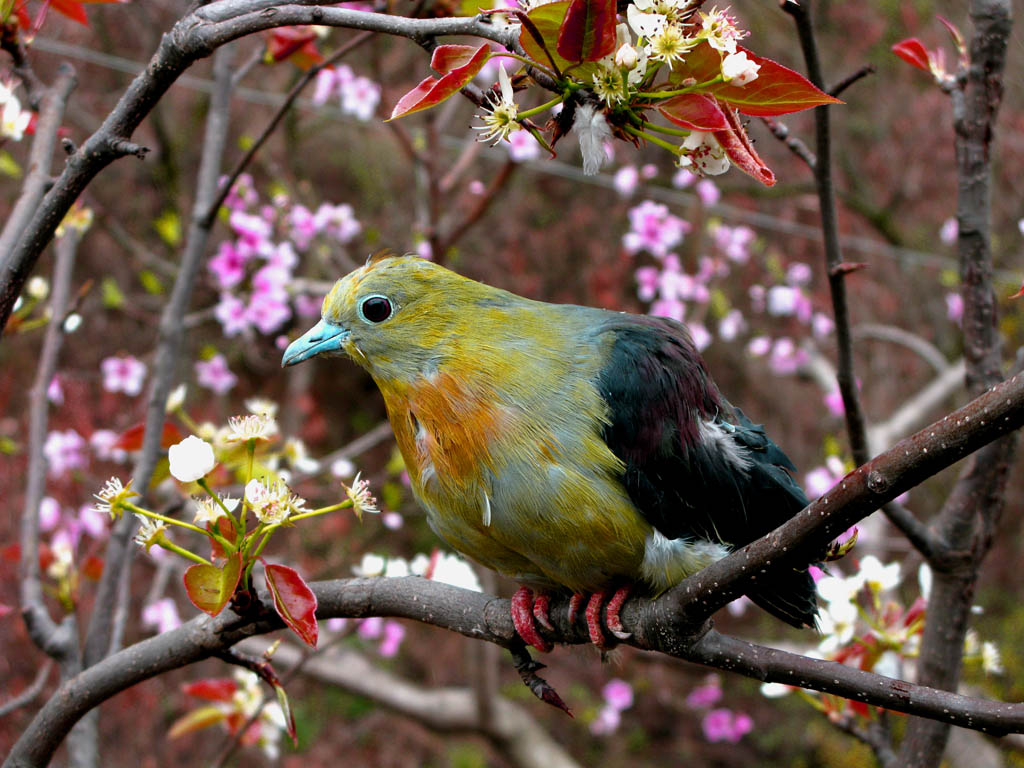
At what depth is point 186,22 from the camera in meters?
1.23

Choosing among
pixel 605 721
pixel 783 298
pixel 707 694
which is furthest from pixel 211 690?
pixel 707 694

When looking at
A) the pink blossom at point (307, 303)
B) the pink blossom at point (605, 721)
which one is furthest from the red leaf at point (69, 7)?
the pink blossom at point (605, 721)

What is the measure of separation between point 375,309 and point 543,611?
669mm

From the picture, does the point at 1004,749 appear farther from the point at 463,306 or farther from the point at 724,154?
the point at 724,154

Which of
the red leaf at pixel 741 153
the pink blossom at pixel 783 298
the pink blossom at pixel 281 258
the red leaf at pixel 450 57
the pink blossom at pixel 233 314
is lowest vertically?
the red leaf at pixel 741 153

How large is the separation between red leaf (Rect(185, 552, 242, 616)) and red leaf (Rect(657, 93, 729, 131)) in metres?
0.77

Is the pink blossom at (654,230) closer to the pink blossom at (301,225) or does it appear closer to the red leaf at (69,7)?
the pink blossom at (301,225)

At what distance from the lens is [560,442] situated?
1.67m

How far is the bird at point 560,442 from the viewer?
1.67 metres

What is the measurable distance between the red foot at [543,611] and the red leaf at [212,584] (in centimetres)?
69

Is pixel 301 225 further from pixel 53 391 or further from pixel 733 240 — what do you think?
pixel 733 240

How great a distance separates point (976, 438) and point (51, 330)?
1.88 m

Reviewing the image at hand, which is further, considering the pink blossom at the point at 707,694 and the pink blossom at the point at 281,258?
the pink blossom at the point at 707,694

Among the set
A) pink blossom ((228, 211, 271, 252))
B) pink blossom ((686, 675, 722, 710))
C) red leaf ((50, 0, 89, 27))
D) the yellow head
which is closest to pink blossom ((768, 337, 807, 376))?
pink blossom ((686, 675, 722, 710))
